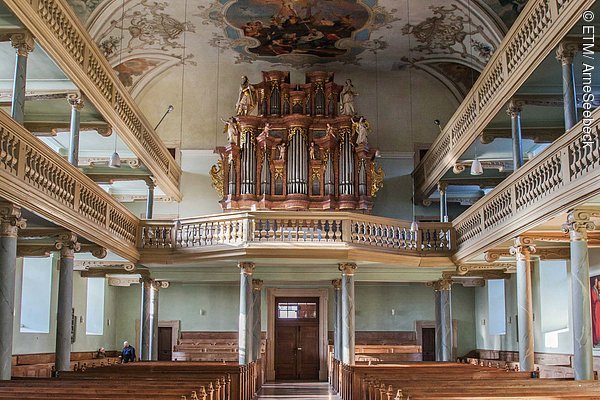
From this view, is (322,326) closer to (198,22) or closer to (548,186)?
(198,22)

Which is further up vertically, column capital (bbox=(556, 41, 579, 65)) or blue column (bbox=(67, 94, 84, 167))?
column capital (bbox=(556, 41, 579, 65))

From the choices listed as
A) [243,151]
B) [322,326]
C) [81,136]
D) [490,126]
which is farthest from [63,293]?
[322,326]

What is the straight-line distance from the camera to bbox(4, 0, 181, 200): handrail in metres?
13.4

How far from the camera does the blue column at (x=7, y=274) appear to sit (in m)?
12.2

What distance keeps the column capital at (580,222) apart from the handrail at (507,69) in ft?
10.5

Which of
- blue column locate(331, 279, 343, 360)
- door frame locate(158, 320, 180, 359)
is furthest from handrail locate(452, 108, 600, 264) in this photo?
door frame locate(158, 320, 180, 359)

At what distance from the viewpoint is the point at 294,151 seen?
24.8 m

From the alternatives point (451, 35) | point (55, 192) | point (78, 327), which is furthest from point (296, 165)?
point (55, 192)

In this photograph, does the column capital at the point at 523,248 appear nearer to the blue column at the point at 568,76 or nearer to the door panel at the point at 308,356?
the blue column at the point at 568,76

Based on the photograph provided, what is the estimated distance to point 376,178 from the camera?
24.9m

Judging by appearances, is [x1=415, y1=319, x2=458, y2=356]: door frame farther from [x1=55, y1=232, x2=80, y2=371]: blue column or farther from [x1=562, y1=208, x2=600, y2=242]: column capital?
[x1=562, y1=208, x2=600, y2=242]: column capital

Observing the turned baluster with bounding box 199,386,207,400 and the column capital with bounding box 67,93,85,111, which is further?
the column capital with bounding box 67,93,85,111

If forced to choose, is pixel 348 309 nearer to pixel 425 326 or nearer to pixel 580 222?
pixel 580 222

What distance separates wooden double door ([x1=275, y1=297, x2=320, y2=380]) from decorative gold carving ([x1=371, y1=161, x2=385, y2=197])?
231 inches
